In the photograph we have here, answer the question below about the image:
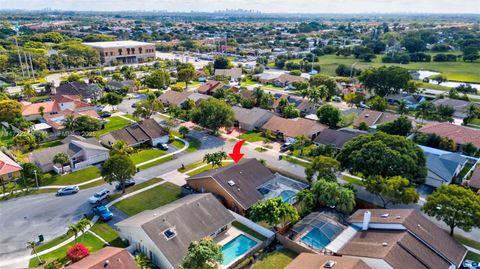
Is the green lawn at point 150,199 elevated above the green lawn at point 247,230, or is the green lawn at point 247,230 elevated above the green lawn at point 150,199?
the green lawn at point 247,230

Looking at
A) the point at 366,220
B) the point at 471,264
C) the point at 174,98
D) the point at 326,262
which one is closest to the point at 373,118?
the point at 366,220

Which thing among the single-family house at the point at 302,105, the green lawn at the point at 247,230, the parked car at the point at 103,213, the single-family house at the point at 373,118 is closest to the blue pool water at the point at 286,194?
the green lawn at the point at 247,230

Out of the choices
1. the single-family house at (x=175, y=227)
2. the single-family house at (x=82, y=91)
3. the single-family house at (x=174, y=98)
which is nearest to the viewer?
the single-family house at (x=175, y=227)

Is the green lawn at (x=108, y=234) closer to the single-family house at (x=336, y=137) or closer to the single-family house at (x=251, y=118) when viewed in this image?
the single-family house at (x=336, y=137)

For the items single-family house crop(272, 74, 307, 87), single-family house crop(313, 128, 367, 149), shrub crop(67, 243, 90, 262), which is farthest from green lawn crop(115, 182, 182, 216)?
single-family house crop(272, 74, 307, 87)

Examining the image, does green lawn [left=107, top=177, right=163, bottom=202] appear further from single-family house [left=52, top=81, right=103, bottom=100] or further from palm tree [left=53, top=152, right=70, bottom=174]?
single-family house [left=52, top=81, right=103, bottom=100]

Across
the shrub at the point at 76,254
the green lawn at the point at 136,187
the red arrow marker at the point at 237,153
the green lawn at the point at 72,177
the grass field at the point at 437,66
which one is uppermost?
the grass field at the point at 437,66

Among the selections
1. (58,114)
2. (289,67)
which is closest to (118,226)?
(58,114)

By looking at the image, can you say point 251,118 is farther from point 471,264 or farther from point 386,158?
point 471,264
